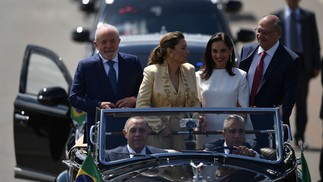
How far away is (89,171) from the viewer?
8.87m

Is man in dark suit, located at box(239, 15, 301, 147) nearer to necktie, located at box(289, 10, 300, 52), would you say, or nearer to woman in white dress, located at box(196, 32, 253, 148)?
woman in white dress, located at box(196, 32, 253, 148)

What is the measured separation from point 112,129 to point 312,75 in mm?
7843

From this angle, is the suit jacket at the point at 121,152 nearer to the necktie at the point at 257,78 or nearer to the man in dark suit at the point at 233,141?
the man in dark suit at the point at 233,141

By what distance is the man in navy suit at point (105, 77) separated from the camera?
10.5 meters

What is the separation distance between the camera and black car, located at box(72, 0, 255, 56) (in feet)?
50.6

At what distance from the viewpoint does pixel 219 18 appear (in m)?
15.6

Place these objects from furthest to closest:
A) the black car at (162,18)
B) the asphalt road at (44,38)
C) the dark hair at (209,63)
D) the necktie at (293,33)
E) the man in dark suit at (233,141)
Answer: the asphalt road at (44,38) → the necktie at (293,33) → the black car at (162,18) → the dark hair at (209,63) → the man in dark suit at (233,141)

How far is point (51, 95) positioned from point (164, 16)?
3315 millimetres

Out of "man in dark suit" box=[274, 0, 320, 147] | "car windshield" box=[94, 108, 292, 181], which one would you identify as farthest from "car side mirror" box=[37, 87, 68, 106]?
"man in dark suit" box=[274, 0, 320, 147]

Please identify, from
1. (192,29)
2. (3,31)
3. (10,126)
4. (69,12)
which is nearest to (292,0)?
(192,29)

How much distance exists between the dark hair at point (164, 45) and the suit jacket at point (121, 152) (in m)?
1.29

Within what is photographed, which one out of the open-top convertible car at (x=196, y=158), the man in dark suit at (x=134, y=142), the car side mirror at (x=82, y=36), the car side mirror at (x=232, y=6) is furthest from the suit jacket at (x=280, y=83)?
the car side mirror at (x=232, y=6)

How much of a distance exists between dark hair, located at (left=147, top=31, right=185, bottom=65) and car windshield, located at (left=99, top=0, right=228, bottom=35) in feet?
15.4

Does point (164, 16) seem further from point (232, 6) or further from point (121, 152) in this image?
point (121, 152)
